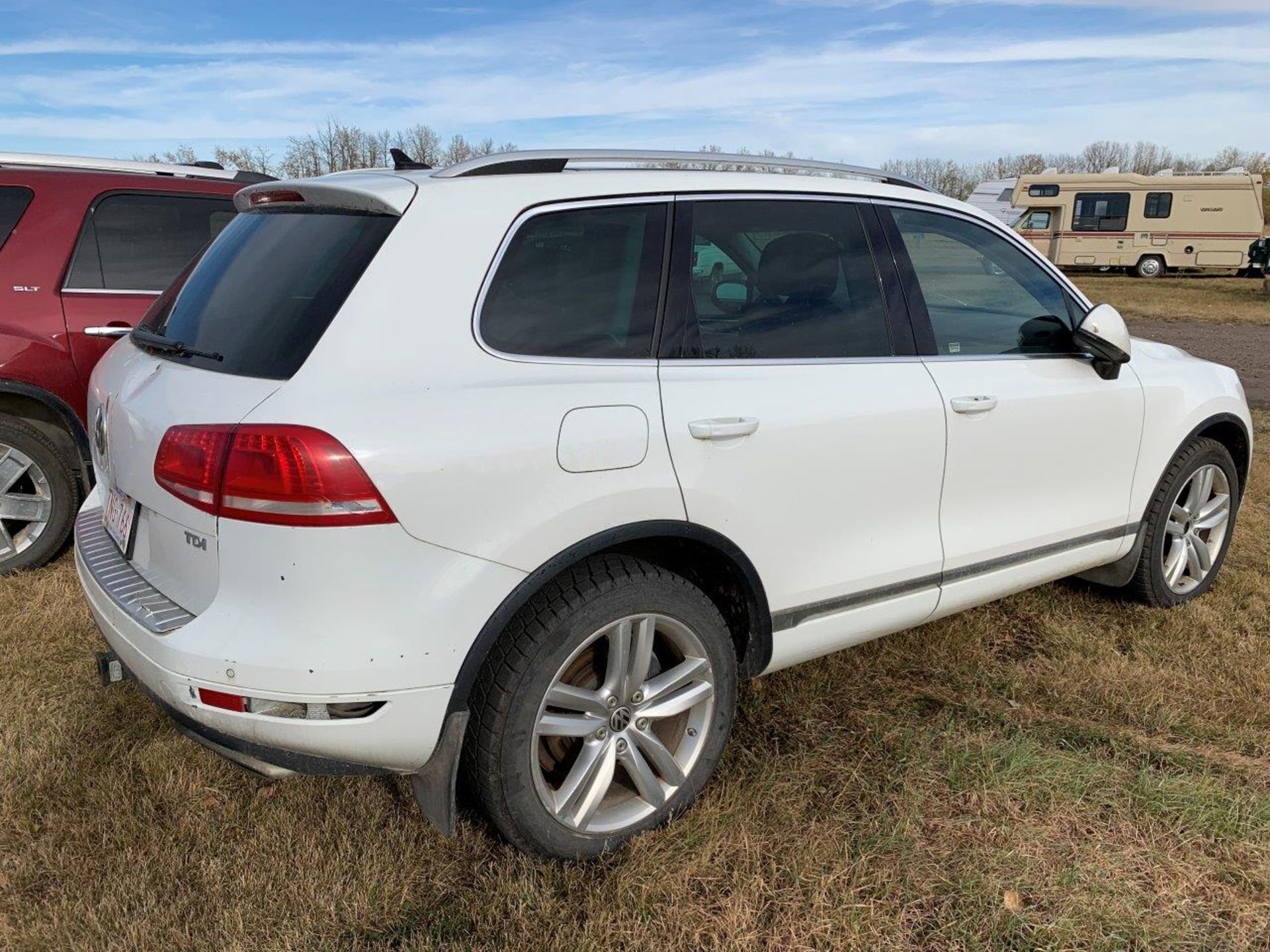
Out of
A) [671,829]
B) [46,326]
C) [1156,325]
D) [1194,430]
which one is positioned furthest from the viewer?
[1156,325]

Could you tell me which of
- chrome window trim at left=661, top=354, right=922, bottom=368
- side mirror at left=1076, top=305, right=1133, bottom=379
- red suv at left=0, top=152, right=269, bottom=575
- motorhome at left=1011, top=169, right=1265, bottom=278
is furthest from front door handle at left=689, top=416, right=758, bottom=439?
A: motorhome at left=1011, top=169, right=1265, bottom=278

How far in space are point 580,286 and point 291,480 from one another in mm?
901

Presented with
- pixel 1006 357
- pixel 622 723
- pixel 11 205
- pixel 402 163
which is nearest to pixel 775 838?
pixel 622 723

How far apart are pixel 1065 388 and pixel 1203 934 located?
1.81 m

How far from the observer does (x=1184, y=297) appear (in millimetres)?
23047

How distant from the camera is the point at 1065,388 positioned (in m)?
3.43

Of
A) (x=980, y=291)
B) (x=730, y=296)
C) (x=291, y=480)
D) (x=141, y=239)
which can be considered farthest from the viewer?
(x=141, y=239)

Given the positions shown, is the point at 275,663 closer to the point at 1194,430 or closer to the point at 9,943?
the point at 9,943

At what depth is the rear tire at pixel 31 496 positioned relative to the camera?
439 centimetres

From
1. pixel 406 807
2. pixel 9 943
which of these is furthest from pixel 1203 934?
pixel 9 943

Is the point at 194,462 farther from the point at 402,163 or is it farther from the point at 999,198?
the point at 999,198

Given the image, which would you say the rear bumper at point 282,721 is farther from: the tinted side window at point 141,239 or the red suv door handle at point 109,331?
the tinted side window at point 141,239

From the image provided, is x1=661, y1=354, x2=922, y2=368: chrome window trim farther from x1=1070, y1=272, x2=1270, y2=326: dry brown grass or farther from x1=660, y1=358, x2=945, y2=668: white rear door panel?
x1=1070, y1=272, x2=1270, y2=326: dry brown grass

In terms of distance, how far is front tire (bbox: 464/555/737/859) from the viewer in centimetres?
232
